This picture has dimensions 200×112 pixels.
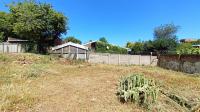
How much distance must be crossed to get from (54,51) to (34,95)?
20.4 metres

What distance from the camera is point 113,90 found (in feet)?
26.6

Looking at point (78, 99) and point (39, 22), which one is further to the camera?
point (39, 22)

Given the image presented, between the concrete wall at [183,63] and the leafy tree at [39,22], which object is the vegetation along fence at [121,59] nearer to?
the concrete wall at [183,63]

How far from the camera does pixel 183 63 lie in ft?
60.9

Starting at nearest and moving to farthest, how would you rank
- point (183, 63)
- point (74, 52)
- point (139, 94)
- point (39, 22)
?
point (139, 94)
point (183, 63)
point (39, 22)
point (74, 52)

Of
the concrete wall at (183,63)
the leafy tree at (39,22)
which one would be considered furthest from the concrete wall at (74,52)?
the concrete wall at (183,63)

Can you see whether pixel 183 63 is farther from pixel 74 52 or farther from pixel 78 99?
pixel 78 99

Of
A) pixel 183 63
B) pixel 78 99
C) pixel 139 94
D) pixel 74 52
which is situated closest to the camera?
pixel 78 99

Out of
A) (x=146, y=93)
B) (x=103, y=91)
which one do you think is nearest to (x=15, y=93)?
(x=103, y=91)

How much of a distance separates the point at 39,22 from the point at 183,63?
14.8 meters

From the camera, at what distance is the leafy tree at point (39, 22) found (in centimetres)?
2559

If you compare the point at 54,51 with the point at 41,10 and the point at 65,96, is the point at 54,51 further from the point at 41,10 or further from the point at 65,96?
the point at 65,96

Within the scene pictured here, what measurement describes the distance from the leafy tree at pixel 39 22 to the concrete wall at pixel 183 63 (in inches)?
472

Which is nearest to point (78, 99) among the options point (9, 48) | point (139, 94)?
point (139, 94)
